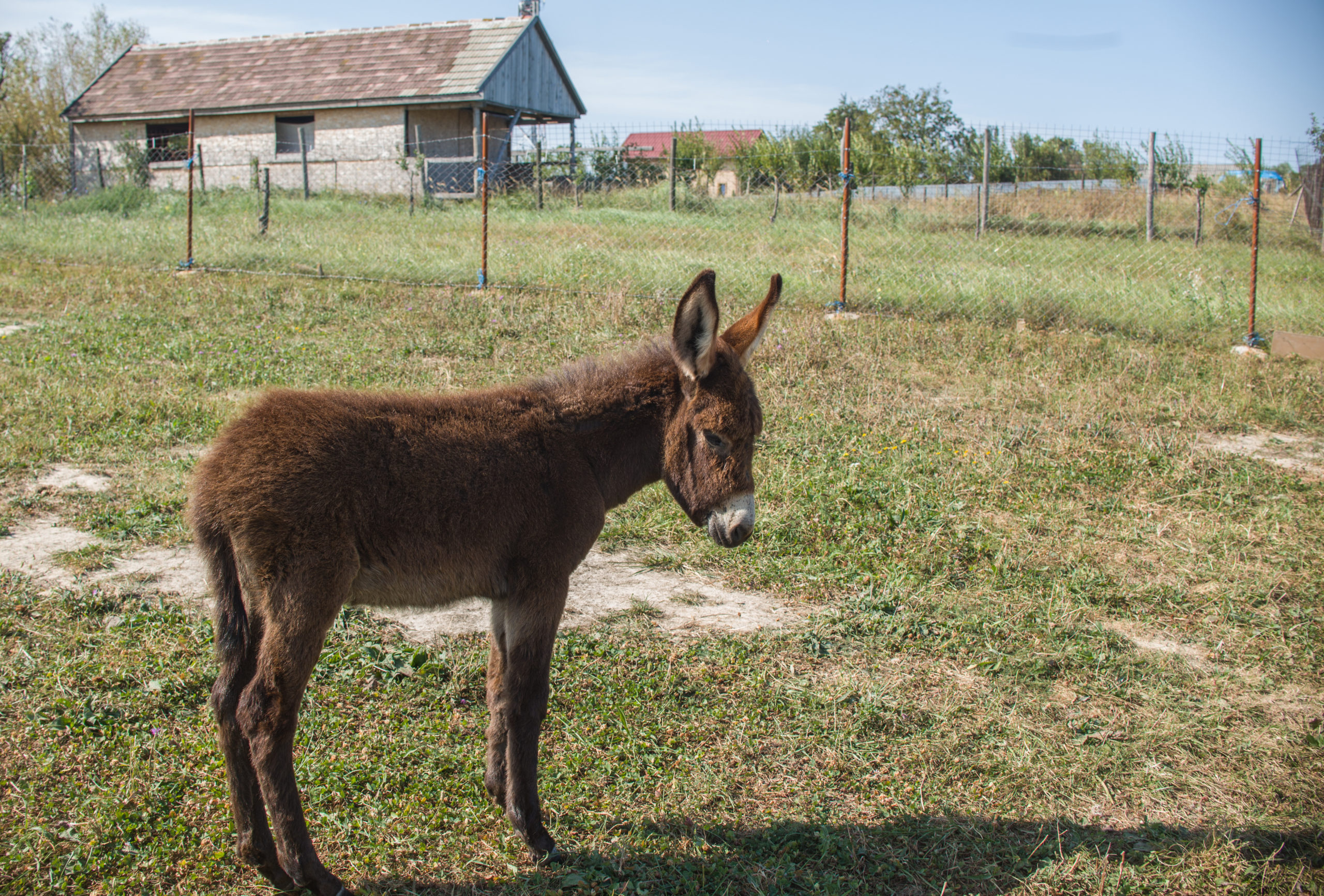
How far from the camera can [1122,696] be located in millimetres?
3941

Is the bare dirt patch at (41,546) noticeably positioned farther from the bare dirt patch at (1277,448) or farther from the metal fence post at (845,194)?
the metal fence post at (845,194)

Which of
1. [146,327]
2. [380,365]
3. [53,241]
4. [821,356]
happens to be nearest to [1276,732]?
[821,356]

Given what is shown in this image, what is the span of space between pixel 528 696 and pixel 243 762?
0.88m

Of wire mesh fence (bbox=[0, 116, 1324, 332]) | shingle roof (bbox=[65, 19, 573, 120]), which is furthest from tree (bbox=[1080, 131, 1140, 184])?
shingle roof (bbox=[65, 19, 573, 120])

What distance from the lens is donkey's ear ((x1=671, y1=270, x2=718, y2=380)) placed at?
2.96 m

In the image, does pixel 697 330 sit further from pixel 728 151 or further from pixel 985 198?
pixel 728 151

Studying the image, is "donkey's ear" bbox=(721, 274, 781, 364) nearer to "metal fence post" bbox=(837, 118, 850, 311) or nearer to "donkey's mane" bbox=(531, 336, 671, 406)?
"donkey's mane" bbox=(531, 336, 671, 406)

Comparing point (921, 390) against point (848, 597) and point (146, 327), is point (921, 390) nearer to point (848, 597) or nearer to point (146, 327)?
point (848, 597)

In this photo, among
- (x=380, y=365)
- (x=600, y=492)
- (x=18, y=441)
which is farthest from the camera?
(x=380, y=365)

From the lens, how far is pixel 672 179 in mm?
14789

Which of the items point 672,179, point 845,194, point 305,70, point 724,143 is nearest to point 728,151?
point 724,143

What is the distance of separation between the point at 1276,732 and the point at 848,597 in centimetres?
194

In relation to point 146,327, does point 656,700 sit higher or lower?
lower

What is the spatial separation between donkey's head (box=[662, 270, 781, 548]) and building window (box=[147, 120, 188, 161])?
102 feet
